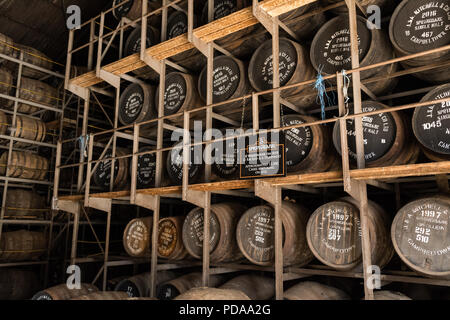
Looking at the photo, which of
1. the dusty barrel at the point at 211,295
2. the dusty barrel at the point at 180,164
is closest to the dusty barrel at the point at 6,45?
the dusty barrel at the point at 180,164

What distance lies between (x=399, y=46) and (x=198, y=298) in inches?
143

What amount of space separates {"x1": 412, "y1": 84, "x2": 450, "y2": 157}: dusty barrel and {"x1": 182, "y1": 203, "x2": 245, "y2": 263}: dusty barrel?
2.83 meters

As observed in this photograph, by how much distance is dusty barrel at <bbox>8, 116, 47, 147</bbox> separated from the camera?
892cm

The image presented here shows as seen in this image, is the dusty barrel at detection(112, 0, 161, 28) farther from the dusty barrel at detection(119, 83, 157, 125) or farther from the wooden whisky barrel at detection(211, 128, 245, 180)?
the wooden whisky barrel at detection(211, 128, 245, 180)

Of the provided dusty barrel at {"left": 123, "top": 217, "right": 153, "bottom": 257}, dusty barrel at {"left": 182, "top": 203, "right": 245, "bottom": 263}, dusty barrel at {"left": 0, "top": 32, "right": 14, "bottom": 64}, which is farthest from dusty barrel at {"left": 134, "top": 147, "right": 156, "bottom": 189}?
dusty barrel at {"left": 0, "top": 32, "right": 14, "bottom": 64}

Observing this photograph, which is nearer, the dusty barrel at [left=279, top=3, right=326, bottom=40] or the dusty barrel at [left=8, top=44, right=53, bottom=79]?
the dusty barrel at [left=279, top=3, right=326, bottom=40]

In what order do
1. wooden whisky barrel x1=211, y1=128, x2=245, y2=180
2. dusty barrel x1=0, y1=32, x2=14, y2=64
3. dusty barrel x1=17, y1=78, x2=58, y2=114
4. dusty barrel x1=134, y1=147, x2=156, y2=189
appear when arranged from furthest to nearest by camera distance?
dusty barrel x1=17, y1=78, x2=58, y2=114, dusty barrel x1=0, y1=32, x2=14, y2=64, dusty barrel x1=134, y1=147, x2=156, y2=189, wooden whisky barrel x1=211, y1=128, x2=245, y2=180

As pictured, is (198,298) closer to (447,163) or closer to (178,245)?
(178,245)

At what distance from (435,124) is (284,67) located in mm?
2197

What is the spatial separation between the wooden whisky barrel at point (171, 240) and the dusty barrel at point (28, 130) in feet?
15.7

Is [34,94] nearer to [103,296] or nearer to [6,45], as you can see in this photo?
[6,45]

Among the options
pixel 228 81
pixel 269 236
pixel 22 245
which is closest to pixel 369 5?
pixel 228 81

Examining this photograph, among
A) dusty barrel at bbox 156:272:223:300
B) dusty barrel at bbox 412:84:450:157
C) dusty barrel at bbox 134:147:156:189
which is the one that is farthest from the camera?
dusty barrel at bbox 134:147:156:189

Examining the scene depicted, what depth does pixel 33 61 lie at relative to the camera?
378 inches
